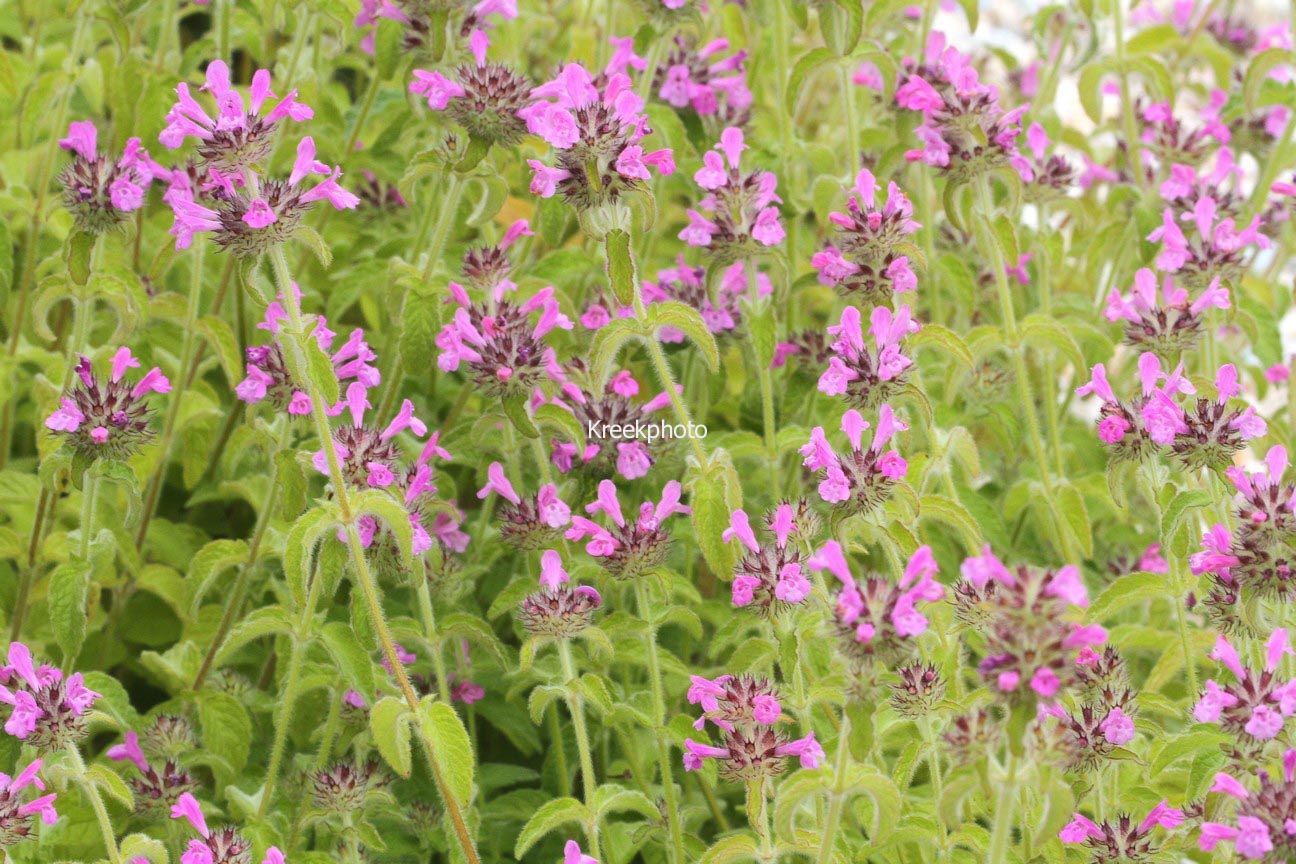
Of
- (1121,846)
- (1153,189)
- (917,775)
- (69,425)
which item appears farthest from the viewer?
(1153,189)

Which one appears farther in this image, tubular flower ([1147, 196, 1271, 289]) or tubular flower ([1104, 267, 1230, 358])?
tubular flower ([1147, 196, 1271, 289])

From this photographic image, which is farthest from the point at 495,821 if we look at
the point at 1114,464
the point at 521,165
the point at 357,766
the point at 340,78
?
the point at 340,78

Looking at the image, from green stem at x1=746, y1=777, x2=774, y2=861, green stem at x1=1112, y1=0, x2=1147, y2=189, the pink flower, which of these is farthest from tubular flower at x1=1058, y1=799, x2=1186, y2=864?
green stem at x1=1112, y1=0, x2=1147, y2=189

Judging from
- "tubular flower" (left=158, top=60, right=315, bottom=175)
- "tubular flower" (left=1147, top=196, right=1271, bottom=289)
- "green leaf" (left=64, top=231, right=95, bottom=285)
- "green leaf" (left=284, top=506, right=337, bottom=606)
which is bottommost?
"green leaf" (left=284, top=506, right=337, bottom=606)

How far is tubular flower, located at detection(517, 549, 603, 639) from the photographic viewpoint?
2787 mm

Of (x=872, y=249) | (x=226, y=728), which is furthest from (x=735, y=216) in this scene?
(x=226, y=728)

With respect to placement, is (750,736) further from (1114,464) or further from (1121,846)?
(1114,464)

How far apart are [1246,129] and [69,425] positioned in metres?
3.70

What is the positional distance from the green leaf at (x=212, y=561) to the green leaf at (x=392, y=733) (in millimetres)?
709

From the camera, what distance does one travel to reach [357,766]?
297cm

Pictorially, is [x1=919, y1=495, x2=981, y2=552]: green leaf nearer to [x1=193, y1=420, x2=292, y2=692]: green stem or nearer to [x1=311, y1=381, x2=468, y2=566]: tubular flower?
[x1=311, y1=381, x2=468, y2=566]: tubular flower

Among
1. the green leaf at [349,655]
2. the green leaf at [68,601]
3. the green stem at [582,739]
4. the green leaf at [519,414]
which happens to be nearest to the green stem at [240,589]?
the green leaf at [68,601]

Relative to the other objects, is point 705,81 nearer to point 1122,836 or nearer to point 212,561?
point 212,561

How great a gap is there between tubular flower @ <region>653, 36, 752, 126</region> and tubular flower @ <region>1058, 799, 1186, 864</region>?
219cm
